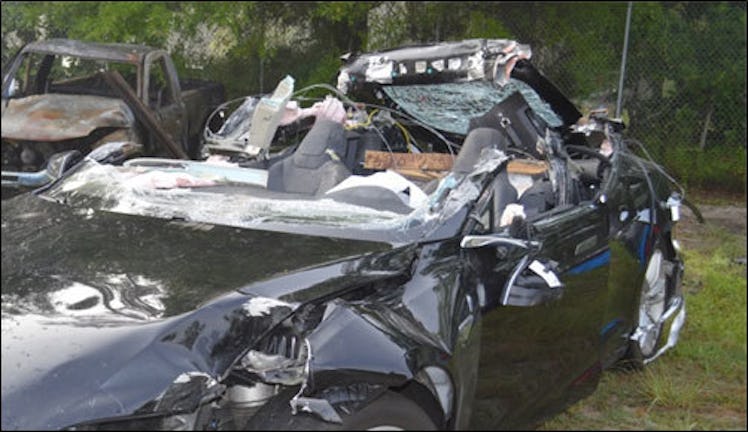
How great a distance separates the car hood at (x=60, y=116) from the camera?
7746mm

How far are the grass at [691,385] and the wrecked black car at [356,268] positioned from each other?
7.1 inches

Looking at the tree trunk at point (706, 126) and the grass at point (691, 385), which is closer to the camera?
the grass at point (691, 385)

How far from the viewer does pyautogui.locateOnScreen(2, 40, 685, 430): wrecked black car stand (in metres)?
2.36

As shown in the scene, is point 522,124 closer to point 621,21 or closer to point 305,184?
point 305,184

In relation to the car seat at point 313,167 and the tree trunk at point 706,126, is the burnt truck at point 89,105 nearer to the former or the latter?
the car seat at point 313,167

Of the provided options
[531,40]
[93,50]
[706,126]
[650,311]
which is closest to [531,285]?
[650,311]

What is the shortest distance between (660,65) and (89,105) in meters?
6.38

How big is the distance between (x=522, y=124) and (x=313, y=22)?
7346 millimetres

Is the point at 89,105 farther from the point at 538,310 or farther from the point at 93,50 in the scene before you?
the point at 538,310

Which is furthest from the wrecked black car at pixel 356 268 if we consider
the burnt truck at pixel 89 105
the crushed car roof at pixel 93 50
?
the crushed car roof at pixel 93 50

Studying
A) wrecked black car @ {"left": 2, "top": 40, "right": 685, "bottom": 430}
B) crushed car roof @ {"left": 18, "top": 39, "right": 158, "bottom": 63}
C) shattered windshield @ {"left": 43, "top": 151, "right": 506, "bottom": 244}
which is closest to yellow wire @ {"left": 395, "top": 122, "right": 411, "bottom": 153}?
wrecked black car @ {"left": 2, "top": 40, "right": 685, "bottom": 430}

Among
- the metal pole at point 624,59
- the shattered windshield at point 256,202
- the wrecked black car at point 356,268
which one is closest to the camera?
the wrecked black car at point 356,268

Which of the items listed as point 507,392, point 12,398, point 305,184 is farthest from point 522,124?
point 12,398

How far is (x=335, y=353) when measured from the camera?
99.9 inches
